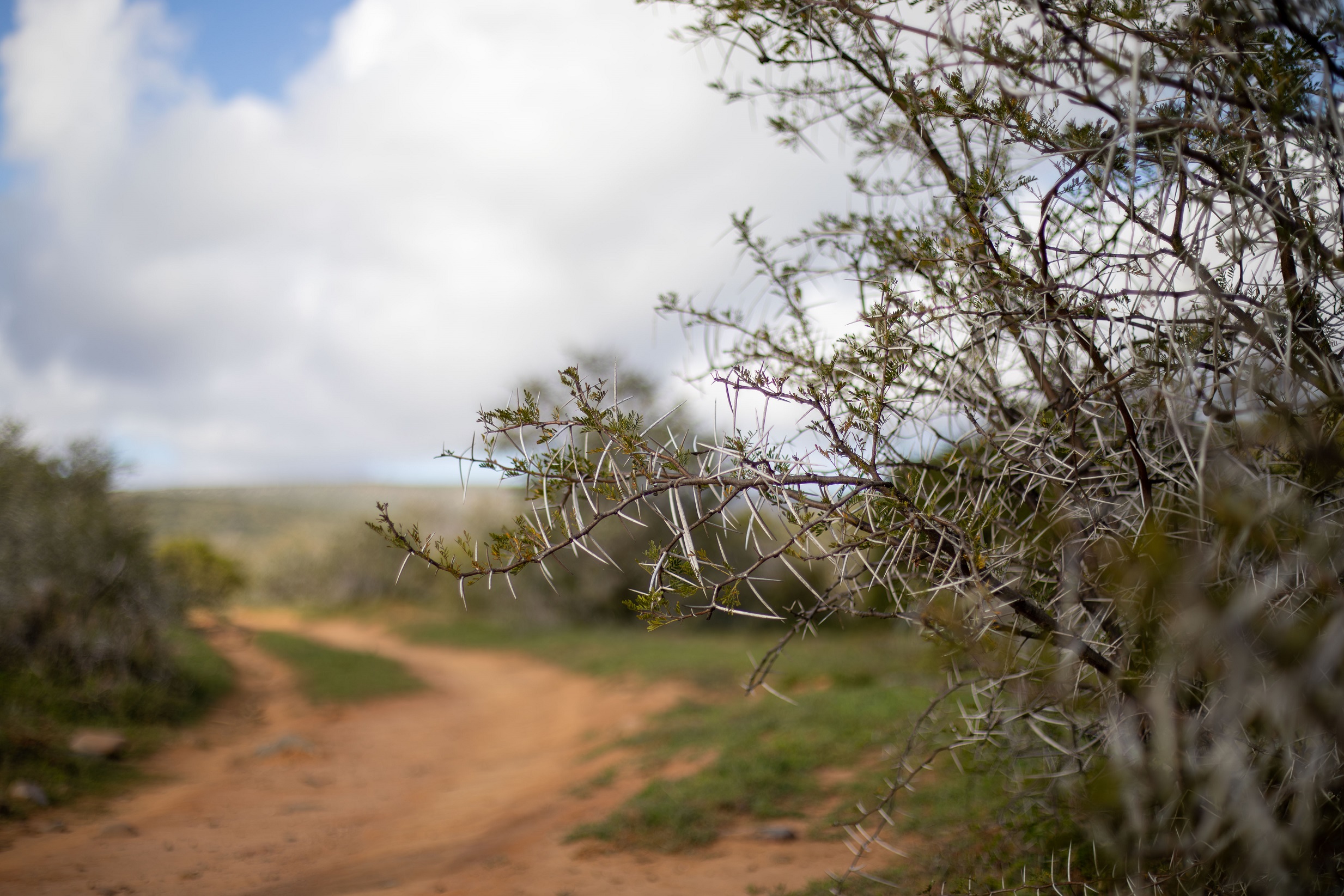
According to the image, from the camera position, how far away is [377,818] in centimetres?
720

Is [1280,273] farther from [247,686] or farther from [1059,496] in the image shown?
[247,686]

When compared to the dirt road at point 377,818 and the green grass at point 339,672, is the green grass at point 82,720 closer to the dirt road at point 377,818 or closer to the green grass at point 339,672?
the dirt road at point 377,818

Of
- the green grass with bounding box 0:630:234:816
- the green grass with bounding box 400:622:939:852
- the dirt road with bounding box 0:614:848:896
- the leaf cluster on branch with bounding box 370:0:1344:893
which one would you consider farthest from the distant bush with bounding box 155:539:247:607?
the leaf cluster on branch with bounding box 370:0:1344:893

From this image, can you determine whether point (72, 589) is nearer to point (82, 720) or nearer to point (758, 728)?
point (82, 720)

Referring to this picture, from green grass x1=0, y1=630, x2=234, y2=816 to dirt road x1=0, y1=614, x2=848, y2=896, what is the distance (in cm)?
29

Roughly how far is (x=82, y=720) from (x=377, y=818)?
4.35m

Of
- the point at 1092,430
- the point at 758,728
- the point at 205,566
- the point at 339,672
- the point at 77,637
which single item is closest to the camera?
the point at 1092,430

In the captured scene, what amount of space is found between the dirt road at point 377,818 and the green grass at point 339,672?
59 cm

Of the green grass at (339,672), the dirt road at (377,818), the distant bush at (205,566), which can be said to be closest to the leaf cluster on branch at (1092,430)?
the dirt road at (377,818)

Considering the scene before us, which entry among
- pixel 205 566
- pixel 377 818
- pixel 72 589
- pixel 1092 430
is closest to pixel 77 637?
pixel 72 589

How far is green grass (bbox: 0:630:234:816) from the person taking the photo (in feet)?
23.3

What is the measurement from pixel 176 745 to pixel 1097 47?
10759 millimetres

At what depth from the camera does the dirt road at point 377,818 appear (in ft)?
16.5

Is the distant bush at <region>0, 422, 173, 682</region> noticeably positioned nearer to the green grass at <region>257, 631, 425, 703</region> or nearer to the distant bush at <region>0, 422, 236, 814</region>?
the distant bush at <region>0, 422, 236, 814</region>
